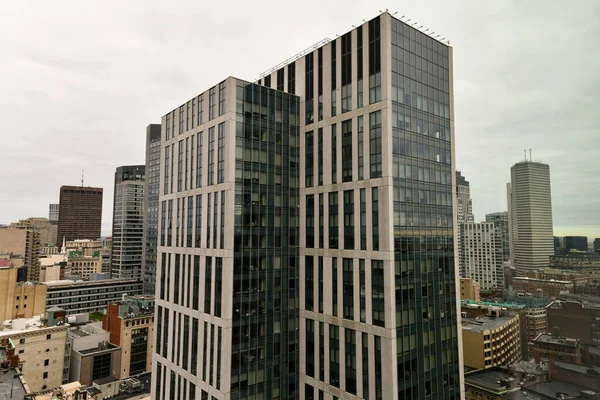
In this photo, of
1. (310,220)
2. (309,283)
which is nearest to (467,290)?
(309,283)

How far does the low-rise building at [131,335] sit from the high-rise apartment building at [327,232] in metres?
64.3

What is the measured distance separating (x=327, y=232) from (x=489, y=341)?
313 ft

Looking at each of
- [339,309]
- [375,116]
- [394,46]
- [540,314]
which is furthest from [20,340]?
[540,314]

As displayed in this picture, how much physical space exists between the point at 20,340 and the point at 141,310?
36.0m

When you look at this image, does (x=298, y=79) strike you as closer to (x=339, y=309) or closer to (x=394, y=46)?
(x=394, y=46)

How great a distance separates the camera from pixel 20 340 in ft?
338

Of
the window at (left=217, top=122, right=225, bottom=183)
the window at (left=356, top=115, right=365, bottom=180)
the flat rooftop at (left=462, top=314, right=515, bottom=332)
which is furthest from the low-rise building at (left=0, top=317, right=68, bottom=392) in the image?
the flat rooftop at (left=462, top=314, right=515, bottom=332)

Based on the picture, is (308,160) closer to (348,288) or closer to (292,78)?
(292,78)

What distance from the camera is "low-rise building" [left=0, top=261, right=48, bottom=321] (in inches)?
5157

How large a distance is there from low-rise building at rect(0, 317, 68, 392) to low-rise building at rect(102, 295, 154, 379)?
16.8 metres

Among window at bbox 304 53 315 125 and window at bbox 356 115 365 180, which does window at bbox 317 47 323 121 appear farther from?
window at bbox 356 115 365 180

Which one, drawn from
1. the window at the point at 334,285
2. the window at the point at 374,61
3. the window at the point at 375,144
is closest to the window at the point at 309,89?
the window at the point at 374,61

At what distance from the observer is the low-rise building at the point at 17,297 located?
13100cm

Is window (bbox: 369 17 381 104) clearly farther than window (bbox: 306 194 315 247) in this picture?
No
